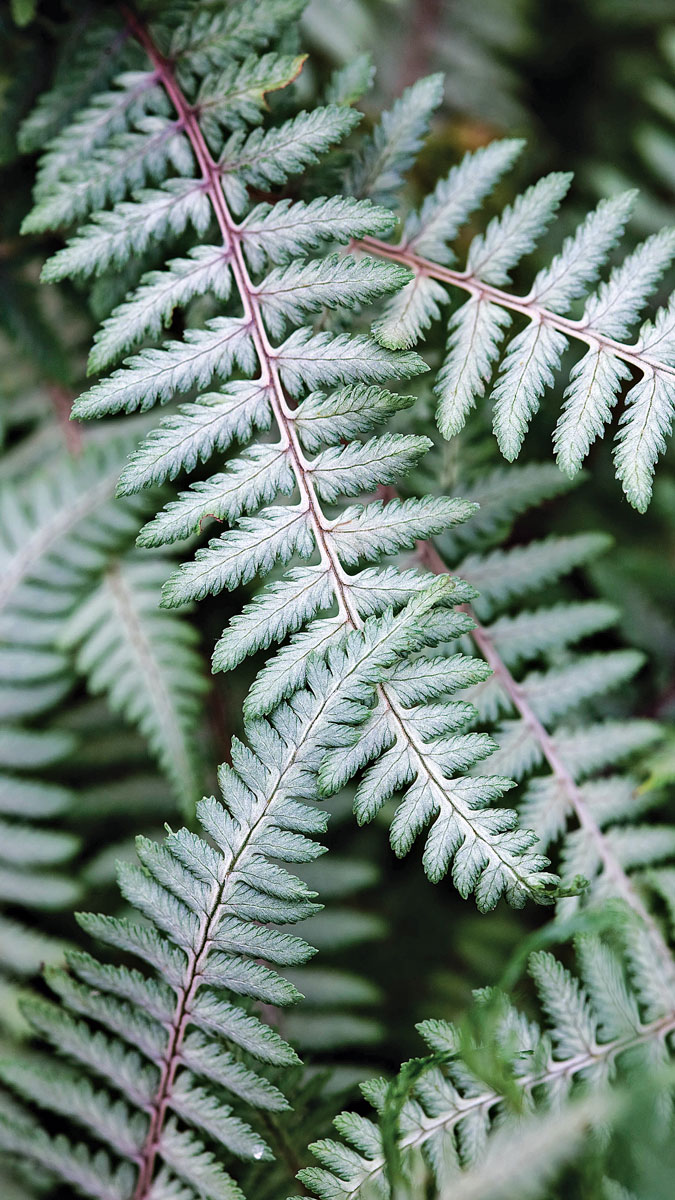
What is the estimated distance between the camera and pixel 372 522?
4.00 feet

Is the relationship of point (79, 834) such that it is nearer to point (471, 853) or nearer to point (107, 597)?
point (107, 597)

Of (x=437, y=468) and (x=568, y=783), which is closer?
(x=568, y=783)

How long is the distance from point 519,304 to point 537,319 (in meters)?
0.04

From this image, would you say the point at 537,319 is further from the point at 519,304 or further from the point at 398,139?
the point at 398,139

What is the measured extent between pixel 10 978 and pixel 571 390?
1676 mm

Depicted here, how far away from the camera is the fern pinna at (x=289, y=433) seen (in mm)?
1143

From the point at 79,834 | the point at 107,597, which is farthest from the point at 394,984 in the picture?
the point at 107,597

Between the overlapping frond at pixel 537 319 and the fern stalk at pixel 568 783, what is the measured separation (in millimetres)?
381

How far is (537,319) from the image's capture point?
1.28m

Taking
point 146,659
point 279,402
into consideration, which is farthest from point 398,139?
point 146,659

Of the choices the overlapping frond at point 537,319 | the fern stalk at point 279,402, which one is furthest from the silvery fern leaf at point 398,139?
the fern stalk at point 279,402

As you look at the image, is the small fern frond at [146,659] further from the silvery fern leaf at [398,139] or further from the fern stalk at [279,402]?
the silvery fern leaf at [398,139]

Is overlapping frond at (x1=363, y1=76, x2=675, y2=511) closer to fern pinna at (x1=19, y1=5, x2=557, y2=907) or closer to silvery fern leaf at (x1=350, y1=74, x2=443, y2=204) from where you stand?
silvery fern leaf at (x1=350, y1=74, x2=443, y2=204)

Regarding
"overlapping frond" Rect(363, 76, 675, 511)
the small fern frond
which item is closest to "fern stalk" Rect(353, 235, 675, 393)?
"overlapping frond" Rect(363, 76, 675, 511)
